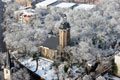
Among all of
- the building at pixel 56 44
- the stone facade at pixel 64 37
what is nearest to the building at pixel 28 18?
the building at pixel 56 44

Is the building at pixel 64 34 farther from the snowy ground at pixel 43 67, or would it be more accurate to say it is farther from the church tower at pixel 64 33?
the snowy ground at pixel 43 67

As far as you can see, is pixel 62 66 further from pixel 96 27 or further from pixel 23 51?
pixel 96 27

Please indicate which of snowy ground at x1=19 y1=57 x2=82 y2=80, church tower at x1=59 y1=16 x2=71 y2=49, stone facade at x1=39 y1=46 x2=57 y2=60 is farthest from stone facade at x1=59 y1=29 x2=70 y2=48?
snowy ground at x1=19 y1=57 x2=82 y2=80

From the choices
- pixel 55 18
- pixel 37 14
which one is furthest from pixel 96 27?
pixel 37 14

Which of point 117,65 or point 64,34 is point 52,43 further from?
point 117,65

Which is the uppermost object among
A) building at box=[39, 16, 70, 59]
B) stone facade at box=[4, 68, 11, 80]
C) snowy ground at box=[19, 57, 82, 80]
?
building at box=[39, 16, 70, 59]

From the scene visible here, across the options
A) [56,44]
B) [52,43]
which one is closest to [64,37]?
[56,44]

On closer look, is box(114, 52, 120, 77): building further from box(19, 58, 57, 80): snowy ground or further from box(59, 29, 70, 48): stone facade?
box(59, 29, 70, 48): stone facade
